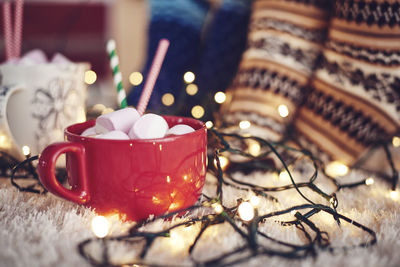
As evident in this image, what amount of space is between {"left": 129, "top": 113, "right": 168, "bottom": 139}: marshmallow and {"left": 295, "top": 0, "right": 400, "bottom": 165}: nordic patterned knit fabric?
1.07 feet

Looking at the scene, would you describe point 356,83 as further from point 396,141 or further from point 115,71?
point 115,71

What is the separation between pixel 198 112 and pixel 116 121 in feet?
1.14

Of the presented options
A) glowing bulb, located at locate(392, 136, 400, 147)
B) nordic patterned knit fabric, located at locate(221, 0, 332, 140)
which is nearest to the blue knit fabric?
nordic patterned knit fabric, located at locate(221, 0, 332, 140)

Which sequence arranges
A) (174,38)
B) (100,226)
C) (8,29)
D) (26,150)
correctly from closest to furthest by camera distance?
(100,226) < (26,150) < (8,29) < (174,38)

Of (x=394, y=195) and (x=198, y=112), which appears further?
(x=198, y=112)

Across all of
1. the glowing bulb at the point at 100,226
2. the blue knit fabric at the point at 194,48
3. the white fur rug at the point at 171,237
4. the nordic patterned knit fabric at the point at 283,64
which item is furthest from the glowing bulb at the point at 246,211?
the blue knit fabric at the point at 194,48

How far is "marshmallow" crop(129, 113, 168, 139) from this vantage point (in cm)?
34

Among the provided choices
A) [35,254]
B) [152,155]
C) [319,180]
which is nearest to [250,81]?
[319,180]

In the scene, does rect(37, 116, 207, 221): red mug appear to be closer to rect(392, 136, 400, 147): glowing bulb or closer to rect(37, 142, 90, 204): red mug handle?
rect(37, 142, 90, 204): red mug handle

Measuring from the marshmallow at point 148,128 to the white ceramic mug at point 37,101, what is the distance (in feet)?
0.58

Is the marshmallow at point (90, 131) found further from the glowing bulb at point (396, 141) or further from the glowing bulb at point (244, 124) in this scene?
the glowing bulb at point (396, 141)

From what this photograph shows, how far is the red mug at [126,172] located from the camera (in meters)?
0.32

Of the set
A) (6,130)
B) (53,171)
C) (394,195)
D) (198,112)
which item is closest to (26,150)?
(6,130)

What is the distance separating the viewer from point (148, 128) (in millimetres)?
341
